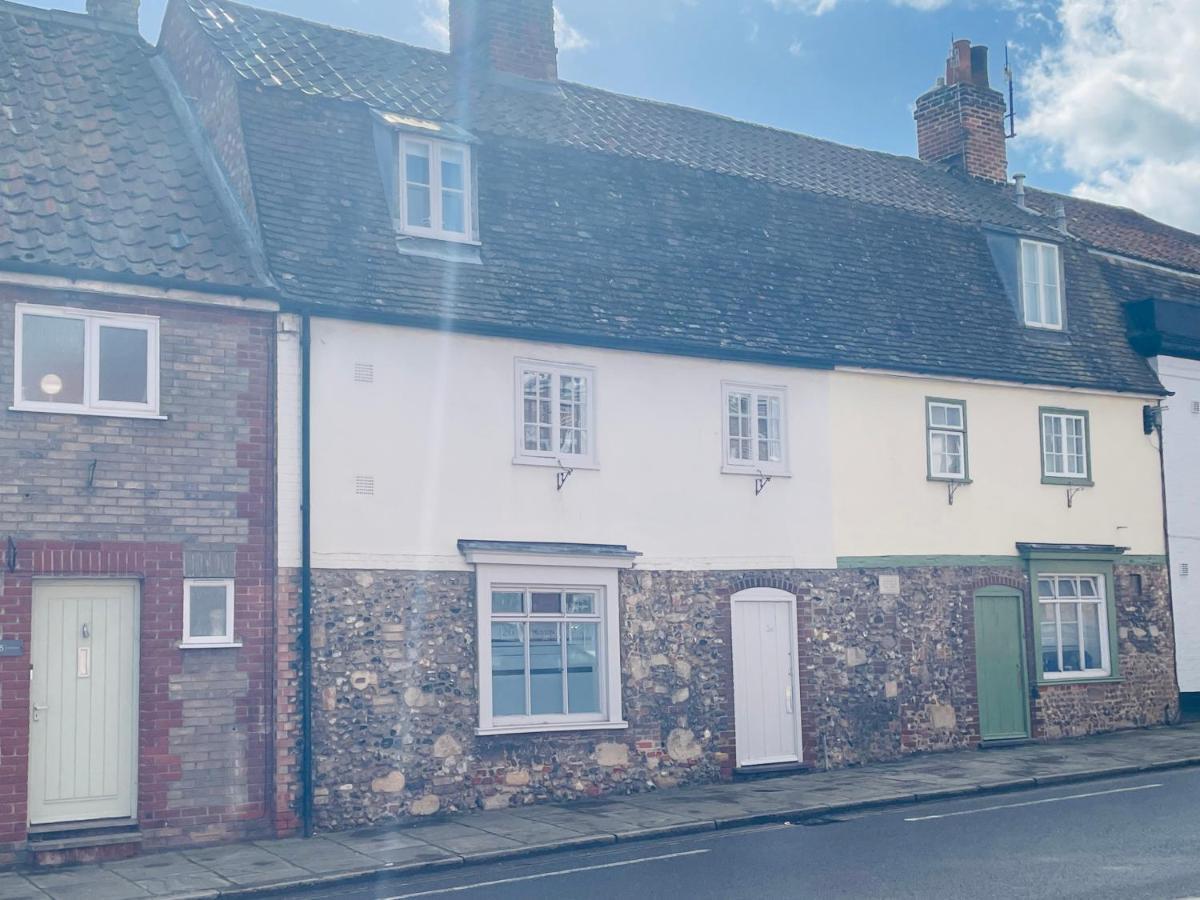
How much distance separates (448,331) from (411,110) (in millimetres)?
3678

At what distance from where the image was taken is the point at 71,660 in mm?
13930

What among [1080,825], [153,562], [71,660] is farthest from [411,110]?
[1080,825]

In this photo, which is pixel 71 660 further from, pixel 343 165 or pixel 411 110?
pixel 411 110

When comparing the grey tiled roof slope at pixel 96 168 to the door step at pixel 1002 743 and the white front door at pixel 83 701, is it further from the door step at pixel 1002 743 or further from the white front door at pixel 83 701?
the door step at pixel 1002 743

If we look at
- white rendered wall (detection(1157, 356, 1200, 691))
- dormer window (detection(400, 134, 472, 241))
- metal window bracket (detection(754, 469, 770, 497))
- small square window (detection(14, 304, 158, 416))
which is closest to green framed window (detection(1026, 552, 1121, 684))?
white rendered wall (detection(1157, 356, 1200, 691))

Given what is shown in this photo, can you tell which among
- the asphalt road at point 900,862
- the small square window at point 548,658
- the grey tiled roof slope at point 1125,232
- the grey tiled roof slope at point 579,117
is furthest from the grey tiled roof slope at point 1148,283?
the small square window at point 548,658

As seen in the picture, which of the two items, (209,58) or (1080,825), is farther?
(209,58)

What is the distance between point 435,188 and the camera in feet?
57.3

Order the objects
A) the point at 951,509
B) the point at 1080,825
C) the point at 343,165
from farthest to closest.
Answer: the point at 951,509, the point at 343,165, the point at 1080,825

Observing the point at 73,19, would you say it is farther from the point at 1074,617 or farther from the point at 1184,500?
the point at 1184,500

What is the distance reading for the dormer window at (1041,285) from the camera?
75.7 ft

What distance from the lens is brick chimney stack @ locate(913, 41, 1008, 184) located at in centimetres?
2708

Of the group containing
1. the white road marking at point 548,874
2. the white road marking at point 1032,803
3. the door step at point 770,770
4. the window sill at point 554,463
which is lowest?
the white road marking at point 548,874

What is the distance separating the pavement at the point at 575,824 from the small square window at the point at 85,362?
4.61 meters
